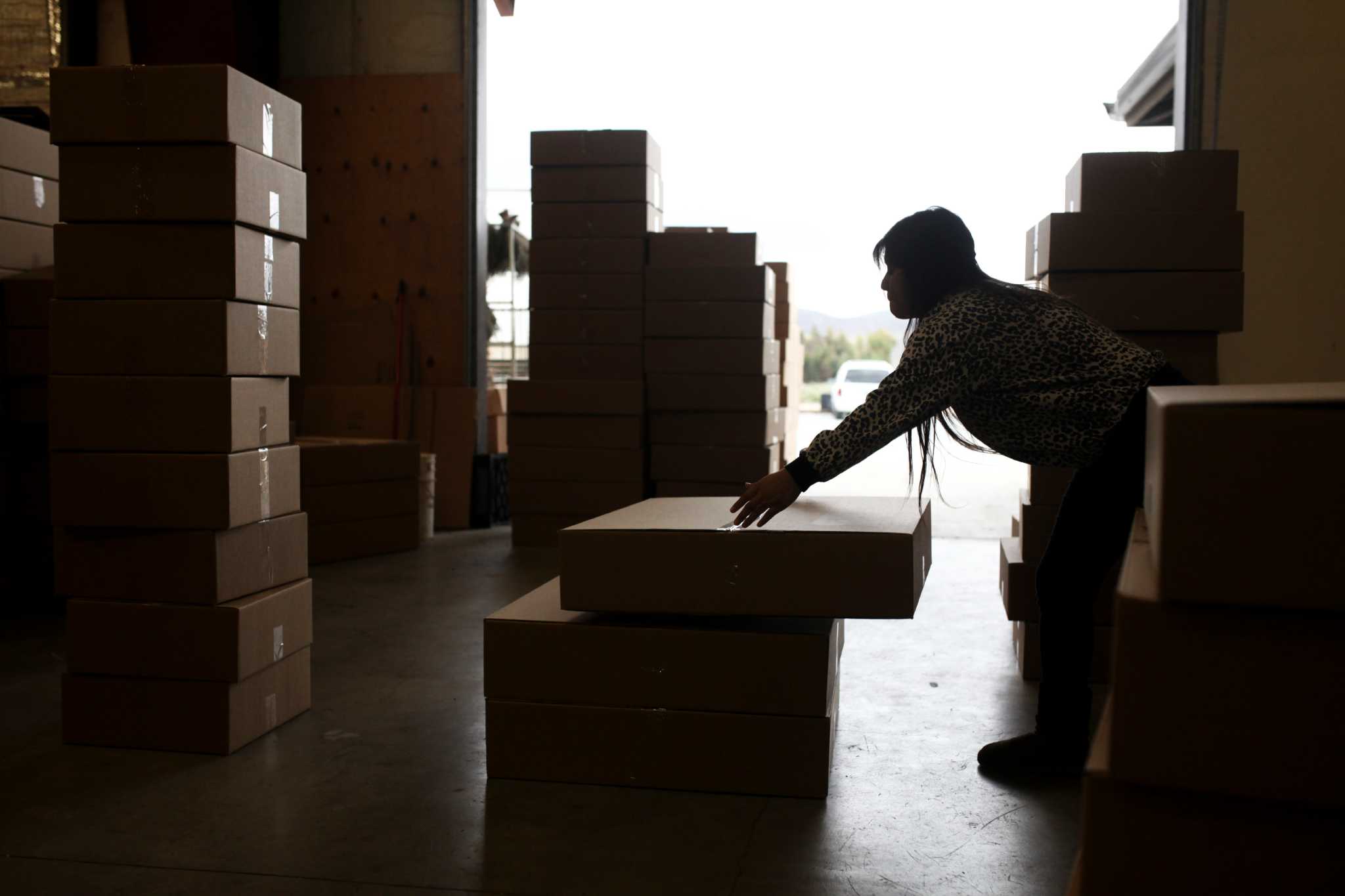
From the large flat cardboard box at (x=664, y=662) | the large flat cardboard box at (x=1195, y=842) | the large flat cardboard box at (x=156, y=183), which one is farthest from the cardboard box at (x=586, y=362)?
the large flat cardboard box at (x=1195, y=842)

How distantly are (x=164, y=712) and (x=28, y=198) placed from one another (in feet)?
8.04

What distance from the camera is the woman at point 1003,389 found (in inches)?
79.2

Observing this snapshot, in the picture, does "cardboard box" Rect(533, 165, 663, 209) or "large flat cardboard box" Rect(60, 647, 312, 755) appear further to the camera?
"cardboard box" Rect(533, 165, 663, 209)

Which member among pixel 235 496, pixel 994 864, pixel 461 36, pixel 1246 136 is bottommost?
pixel 994 864

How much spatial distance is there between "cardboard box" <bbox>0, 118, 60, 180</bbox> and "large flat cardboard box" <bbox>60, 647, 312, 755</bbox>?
225 cm

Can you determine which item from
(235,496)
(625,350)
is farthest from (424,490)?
(235,496)

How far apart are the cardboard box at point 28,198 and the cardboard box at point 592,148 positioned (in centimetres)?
205

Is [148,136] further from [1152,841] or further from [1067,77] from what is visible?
[1067,77]

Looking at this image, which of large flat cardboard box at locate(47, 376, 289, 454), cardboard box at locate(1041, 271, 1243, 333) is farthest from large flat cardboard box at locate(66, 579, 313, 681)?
cardboard box at locate(1041, 271, 1243, 333)

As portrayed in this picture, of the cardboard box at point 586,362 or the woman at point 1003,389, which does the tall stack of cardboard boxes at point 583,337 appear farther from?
the woman at point 1003,389

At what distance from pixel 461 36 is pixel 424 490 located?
8.12ft

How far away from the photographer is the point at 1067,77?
272 inches

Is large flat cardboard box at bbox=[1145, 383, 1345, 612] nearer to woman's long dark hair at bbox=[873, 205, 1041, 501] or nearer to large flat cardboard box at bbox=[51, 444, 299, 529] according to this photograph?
woman's long dark hair at bbox=[873, 205, 1041, 501]

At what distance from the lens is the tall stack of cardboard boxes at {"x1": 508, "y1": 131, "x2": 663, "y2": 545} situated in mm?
5332
